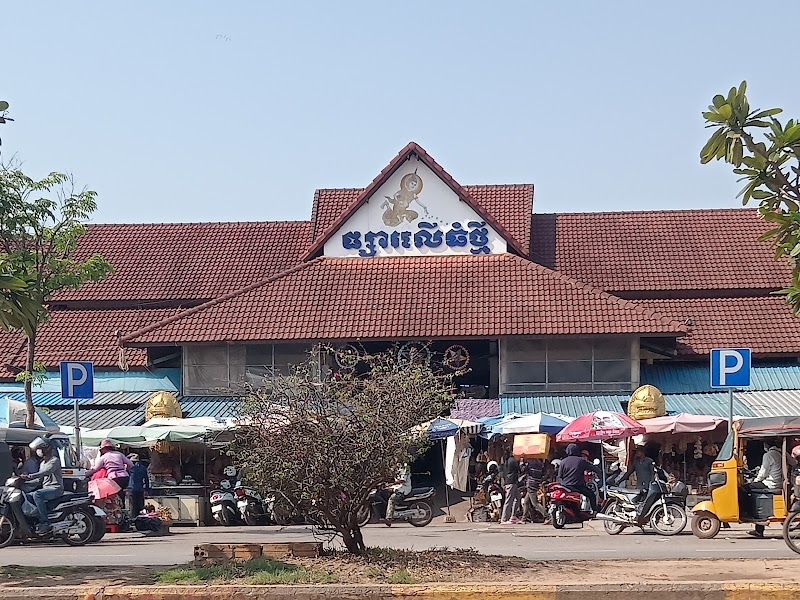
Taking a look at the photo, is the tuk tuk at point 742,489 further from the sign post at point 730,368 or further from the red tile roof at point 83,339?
the red tile roof at point 83,339

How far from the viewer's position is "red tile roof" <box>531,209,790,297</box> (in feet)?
94.8

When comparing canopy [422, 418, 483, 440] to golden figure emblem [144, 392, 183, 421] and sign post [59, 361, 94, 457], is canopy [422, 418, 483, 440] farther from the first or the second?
sign post [59, 361, 94, 457]

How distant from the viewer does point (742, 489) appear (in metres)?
16.3

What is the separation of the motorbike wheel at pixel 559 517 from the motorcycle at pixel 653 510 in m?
1.49

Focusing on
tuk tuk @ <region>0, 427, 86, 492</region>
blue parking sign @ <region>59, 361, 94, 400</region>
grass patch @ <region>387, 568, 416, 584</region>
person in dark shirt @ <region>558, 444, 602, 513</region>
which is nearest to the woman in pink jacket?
tuk tuk @ <region>0, 427, 86, 492</region>

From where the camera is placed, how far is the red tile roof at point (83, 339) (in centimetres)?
2781

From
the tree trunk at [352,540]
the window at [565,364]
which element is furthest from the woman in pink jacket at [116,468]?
the window at [565,364]

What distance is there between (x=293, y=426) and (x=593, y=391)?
15628mm

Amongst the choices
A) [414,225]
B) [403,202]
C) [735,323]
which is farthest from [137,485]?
[735,323]

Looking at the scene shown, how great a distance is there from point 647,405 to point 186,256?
14.3 metres

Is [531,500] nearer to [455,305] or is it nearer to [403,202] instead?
[455,305]

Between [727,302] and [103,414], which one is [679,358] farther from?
[103,414]

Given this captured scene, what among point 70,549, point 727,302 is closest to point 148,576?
point 70,549

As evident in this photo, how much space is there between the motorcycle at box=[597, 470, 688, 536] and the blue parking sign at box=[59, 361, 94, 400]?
8742 mm
